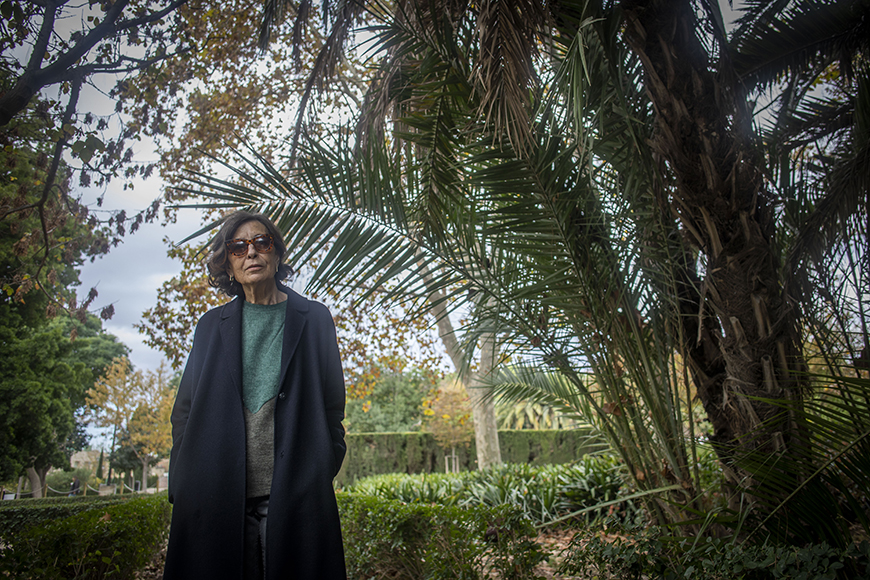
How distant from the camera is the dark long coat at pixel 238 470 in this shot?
1356mm

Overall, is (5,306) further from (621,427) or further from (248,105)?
(248,105)

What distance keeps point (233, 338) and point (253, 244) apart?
35 centimetres

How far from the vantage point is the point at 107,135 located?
4.07 meters

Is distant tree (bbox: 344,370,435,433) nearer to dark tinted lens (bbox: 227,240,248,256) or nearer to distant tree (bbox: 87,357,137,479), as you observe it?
distant tree (bbox: 87,357,137,479)

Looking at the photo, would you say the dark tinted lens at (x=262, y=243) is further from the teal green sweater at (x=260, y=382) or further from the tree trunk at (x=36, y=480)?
the tree trunk at (x=36, y=480)

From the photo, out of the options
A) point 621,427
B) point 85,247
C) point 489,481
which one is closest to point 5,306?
point 85,247

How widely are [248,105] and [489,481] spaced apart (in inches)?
277

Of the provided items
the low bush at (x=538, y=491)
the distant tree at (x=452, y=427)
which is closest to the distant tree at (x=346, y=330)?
the low bush at (x=538, y=491)

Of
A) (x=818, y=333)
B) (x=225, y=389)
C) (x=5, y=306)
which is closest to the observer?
(x=225, y=389)

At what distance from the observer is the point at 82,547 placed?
8.22ft

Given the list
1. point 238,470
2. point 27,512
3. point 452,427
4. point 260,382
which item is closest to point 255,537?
point 238,470

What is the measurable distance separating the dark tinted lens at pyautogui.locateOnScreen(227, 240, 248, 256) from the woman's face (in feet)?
0.04

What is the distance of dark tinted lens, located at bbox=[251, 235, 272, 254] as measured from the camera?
1.72 metres

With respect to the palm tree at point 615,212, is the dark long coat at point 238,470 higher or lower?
lower
